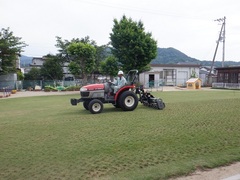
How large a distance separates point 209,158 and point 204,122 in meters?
2.84

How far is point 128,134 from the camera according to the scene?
577 cm

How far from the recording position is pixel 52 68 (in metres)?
34.9

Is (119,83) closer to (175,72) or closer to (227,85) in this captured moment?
(227,85)

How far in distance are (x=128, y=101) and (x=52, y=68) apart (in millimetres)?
27630

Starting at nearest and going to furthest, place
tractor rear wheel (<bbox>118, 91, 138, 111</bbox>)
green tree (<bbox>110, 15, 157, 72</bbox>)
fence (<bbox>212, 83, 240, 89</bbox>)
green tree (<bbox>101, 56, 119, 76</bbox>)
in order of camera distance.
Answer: tractor rear wheel (<bbox>118, 91, 138, 111</bbox>) < green tree (<bbox>110, 15, 157, 72</bbox>) < green tree (<bbox>101, 56, 119, 76</bbox>) < fence (<bbox>212, 83, 240, 89</bbox>)

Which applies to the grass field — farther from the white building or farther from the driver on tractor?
the white building

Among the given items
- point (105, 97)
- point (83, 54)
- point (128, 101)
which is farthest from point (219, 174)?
point (83, 54)

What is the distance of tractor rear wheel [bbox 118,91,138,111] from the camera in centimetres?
920

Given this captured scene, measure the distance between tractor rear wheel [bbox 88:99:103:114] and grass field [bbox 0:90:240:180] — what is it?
4.70 ft

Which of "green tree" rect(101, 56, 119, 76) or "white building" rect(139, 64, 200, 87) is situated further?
"white building" rect(139, 64, 200, 87)

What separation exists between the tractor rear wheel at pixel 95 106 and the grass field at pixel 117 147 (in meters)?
1.43

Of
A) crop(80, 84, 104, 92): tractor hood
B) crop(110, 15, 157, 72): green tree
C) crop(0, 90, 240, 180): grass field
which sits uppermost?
crop(110, 15, 157, 72): green tree

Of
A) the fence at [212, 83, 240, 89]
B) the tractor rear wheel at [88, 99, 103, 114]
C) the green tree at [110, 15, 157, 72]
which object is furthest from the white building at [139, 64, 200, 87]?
the tractor rear wheel at [88, 99, 103, 114]

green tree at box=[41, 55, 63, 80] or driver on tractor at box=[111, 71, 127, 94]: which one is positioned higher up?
green tree at box=[41, 55, 63, 80]
